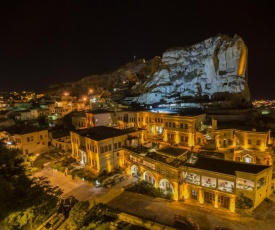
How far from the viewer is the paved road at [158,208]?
18.5 metres

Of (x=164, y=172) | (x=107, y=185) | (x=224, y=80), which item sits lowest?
(x=107, y=185)

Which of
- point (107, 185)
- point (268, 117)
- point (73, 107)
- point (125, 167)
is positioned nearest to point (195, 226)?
point (107, 185)

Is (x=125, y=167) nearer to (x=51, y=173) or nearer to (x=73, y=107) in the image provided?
(x=51, y=173)

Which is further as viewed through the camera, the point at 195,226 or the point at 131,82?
the point at 131,82

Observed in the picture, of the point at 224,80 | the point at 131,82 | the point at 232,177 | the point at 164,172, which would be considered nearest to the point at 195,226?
the point at 232,177

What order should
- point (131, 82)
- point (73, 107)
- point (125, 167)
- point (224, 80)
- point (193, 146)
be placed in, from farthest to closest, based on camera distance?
point (131, 82) → point (73, 107) → point (224, 80) → point (193, 146) → point (125, 167)

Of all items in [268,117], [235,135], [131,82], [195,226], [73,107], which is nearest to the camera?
[195,226]

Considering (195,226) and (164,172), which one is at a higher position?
(164,172)

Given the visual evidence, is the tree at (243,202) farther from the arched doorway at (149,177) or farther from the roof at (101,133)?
the roof at (101,133)

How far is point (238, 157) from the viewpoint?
2809 cm

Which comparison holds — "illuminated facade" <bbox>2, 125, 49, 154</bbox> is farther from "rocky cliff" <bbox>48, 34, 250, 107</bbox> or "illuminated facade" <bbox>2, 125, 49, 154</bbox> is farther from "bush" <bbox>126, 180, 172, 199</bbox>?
"rocky cliff" <bbox>48, 34, 250, 107</bbox>

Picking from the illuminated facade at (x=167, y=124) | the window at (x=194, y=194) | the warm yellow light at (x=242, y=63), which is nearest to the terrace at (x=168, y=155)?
the window at (x=194, y=194)

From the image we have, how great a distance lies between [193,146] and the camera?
34.8 m

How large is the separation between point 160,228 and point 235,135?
18735mm
